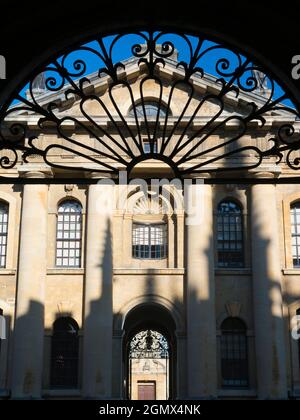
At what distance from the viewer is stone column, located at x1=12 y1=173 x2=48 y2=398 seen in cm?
2511

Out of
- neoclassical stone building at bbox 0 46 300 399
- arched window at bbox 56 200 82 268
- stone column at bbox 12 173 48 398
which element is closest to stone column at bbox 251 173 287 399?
neoclassical stone building at bbox 0 46 300 399

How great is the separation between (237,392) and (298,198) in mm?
7355

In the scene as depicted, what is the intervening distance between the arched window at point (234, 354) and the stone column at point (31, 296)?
20.6 ft

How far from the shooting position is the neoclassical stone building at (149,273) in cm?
2553

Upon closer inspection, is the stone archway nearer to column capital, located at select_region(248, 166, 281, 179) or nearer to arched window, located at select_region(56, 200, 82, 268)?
arched window, located at select_region(56, 200, 82, 268)

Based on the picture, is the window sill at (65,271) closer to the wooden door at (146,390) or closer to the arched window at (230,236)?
the arched window at (230,236)

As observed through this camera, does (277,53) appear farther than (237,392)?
No

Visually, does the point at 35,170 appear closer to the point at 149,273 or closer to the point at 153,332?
the point at 149,273

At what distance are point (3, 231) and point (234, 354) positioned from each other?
367 inches

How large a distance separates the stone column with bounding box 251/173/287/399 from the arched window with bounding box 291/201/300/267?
69cm

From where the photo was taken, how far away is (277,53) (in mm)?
6875

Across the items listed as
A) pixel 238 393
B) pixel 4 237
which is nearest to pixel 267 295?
pixel 238 393

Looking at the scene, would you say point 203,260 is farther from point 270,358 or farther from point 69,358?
point 69,358

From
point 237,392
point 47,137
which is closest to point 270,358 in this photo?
point 237,392
